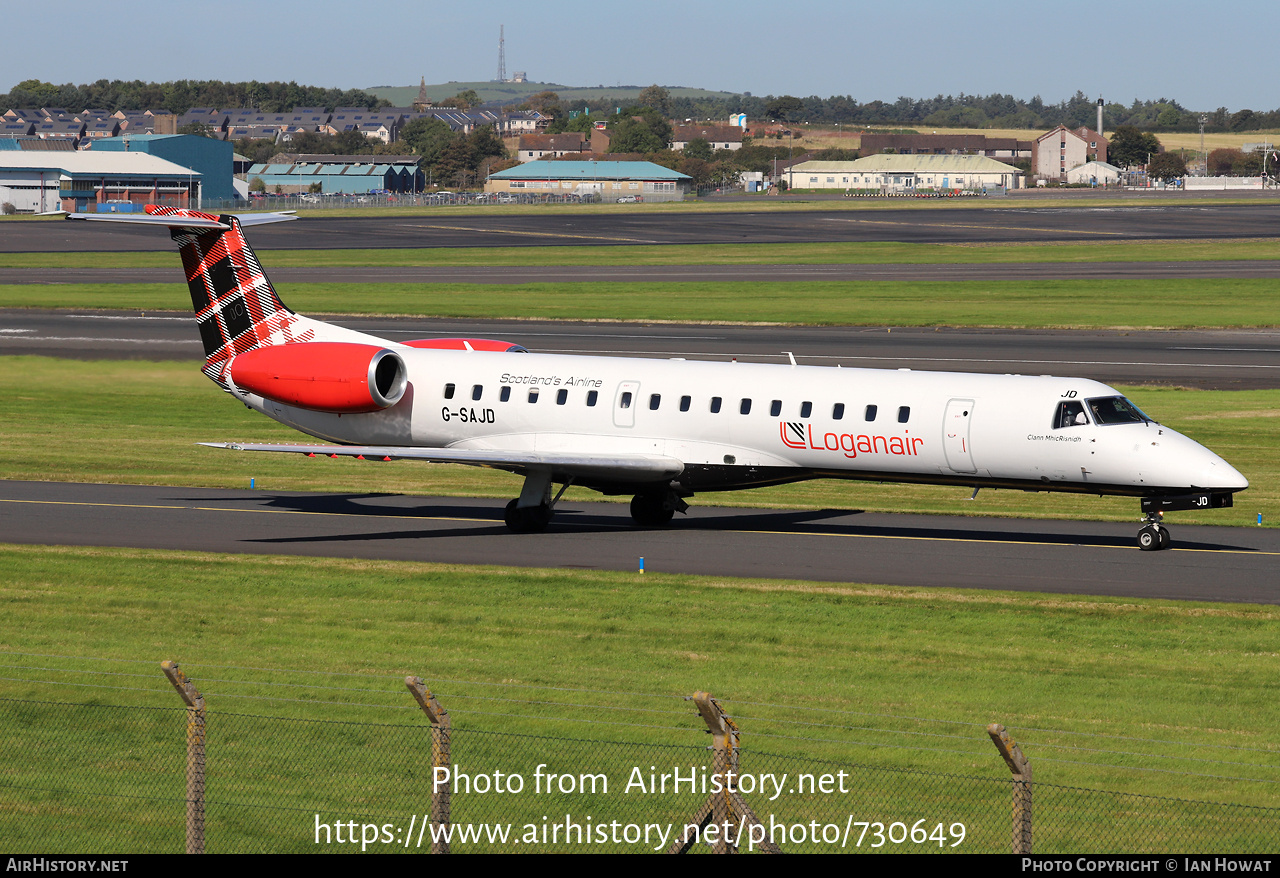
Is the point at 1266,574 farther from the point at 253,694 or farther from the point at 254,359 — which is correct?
the point at 254,359

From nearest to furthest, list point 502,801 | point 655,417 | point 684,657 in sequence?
1. point 502,801
2. point 684,657
3. point 655,417

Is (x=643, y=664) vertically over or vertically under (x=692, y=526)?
over

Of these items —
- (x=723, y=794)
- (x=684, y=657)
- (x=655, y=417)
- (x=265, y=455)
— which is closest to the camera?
(x=723, y=794)

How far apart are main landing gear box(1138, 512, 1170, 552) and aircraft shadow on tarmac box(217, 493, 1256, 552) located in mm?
837

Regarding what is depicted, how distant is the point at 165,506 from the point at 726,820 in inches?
978

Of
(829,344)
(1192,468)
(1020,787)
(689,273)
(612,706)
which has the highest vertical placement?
(1020,787)

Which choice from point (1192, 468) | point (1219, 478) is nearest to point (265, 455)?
point (1192, 468)

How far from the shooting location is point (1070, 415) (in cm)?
2709

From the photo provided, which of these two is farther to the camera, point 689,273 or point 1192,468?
point 689,273

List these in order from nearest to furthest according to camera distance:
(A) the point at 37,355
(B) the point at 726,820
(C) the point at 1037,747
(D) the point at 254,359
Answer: (B) the point at 726,820 < (C) the point at 1037,747 < (D) the point at 254,359 < (A) the point at 37,355

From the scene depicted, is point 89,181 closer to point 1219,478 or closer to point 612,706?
point 1219,478

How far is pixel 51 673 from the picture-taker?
1966 cm

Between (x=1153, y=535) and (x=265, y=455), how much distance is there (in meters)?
23.6

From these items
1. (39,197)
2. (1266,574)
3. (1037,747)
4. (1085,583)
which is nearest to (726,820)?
(1037,747)
